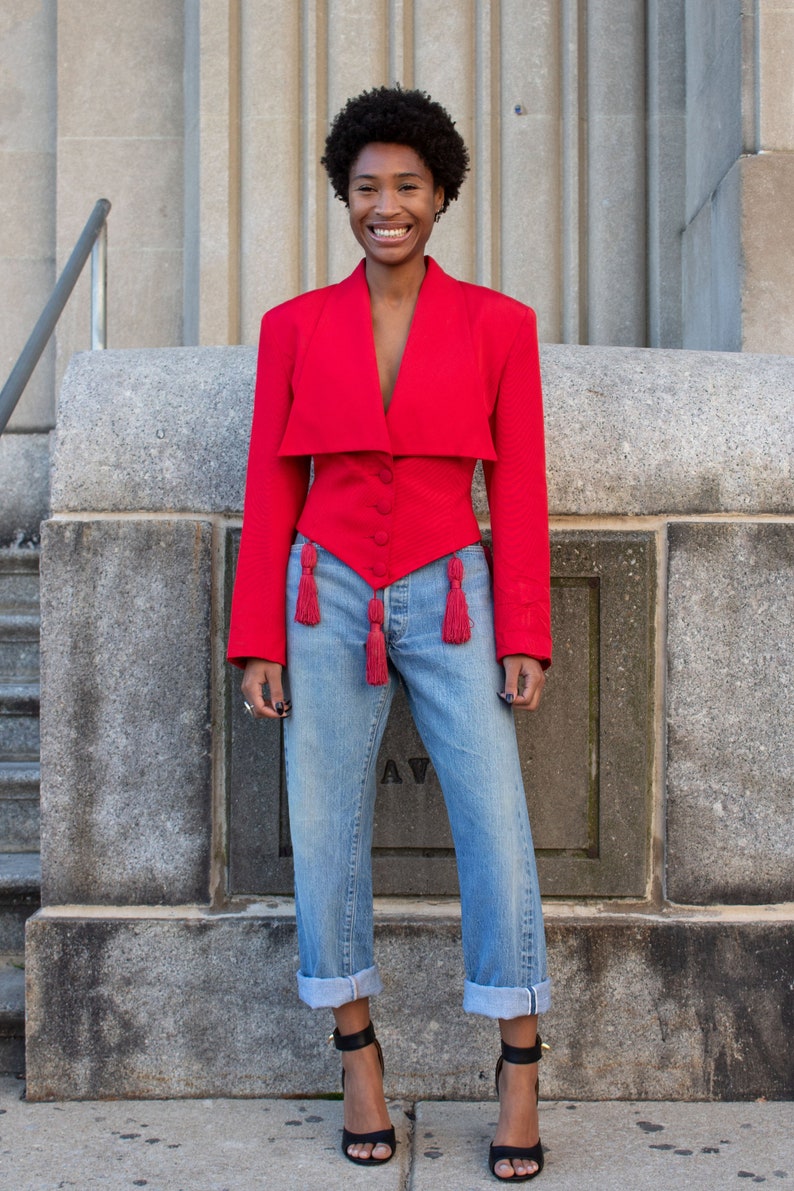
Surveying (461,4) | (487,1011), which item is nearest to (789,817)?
(487,1011)

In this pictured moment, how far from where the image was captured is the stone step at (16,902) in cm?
321

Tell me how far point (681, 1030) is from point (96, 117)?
4.73 meters

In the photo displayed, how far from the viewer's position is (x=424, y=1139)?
8.38 feet

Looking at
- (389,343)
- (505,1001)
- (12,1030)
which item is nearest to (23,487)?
(12,1030)

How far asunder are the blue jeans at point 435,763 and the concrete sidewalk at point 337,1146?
34 cm

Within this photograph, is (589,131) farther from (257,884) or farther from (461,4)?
(257,884)

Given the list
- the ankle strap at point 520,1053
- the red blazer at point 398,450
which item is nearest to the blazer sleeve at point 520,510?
the red blazer at point 398,450

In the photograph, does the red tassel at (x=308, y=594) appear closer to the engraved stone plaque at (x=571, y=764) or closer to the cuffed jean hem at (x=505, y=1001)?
the engraved stone plaque at (x=571, y=764)

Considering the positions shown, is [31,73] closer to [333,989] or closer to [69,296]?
[69,296]

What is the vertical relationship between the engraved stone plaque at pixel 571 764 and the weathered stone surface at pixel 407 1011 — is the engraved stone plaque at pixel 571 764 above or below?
above

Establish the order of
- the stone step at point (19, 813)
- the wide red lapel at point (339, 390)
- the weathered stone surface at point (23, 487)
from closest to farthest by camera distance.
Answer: the wide red lapel at point (339, 390)
the stone step at point (19, 813)
the weathered stone surface at point (23, 487)

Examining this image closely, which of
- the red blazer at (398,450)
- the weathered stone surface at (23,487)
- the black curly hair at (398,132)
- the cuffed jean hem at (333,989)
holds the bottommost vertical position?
the cuffed jean hem at (333,989)

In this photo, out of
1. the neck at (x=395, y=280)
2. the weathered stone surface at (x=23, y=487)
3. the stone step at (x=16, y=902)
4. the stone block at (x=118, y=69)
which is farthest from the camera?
the stone block at (x=118, y=69)

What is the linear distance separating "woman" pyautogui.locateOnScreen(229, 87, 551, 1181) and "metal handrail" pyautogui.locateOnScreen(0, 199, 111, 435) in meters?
1.40
